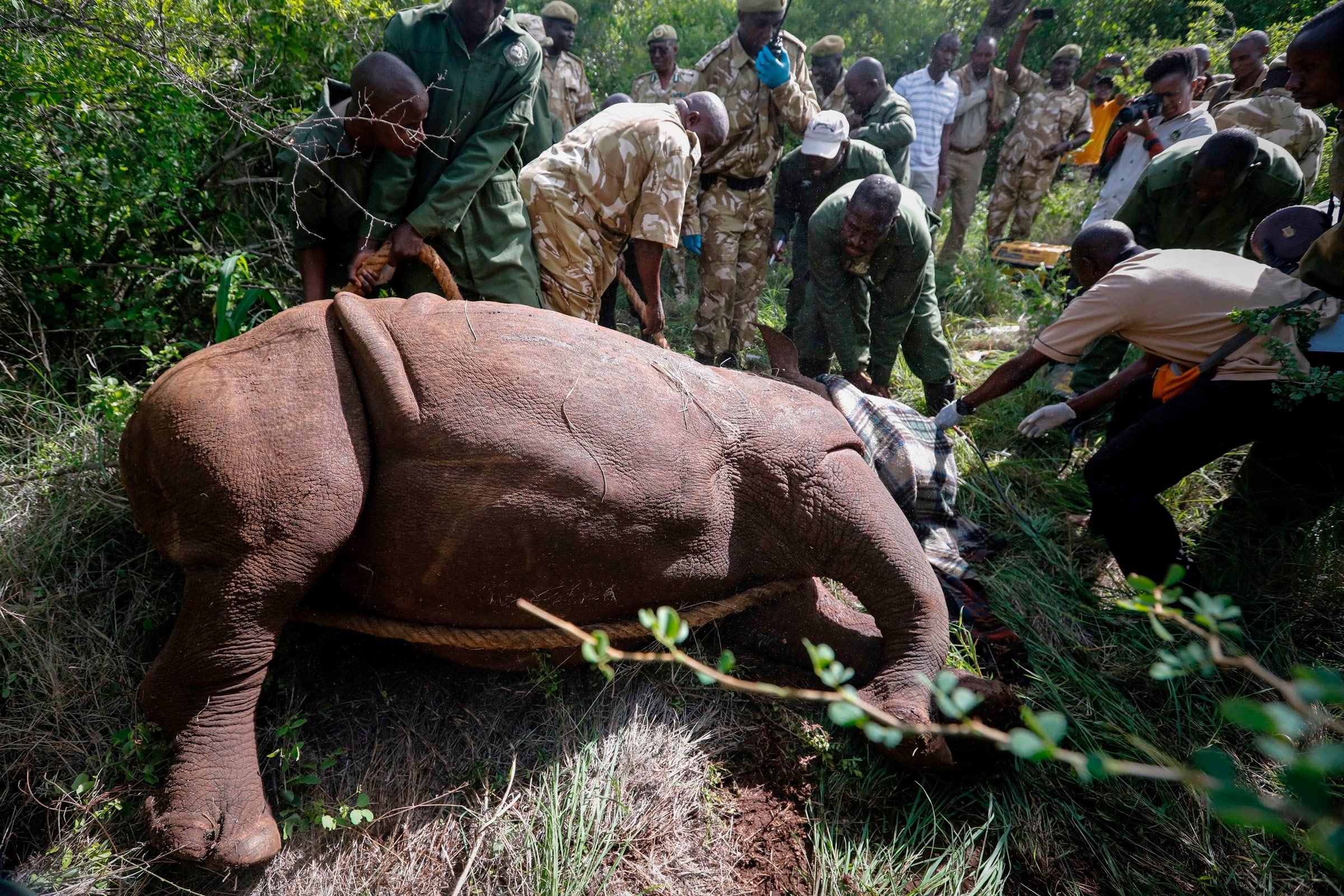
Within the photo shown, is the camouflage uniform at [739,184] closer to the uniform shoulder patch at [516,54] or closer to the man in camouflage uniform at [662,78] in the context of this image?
the man in camouflage uniform at [662,78]

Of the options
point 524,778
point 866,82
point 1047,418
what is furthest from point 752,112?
point 524,778

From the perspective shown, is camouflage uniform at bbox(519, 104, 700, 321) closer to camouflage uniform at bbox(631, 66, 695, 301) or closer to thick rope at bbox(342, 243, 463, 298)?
thick rope at bbox(342, 243, 463, 298)

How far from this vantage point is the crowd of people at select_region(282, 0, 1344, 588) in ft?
9.52

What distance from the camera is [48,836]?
1.96 meters

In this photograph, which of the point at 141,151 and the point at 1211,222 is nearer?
the point at 141,151

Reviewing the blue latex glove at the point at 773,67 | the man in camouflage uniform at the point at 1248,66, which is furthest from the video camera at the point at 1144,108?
the blue latex glove at the point at 773,67

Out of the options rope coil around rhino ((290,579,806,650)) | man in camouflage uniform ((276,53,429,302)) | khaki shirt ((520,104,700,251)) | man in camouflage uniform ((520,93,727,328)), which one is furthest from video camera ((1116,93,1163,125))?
A: rope coil around rhino ((290,579,806,650))

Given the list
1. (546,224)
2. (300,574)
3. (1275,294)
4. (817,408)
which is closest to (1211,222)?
(1275,294)

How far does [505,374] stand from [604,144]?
1.87 meters

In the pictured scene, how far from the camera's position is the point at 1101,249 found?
3.68 m

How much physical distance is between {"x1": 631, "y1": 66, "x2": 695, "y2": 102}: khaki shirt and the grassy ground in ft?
16.7

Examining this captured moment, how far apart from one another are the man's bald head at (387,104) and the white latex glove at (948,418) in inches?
109

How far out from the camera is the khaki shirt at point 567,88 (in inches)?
268

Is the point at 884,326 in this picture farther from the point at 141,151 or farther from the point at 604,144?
the point at 141,151
